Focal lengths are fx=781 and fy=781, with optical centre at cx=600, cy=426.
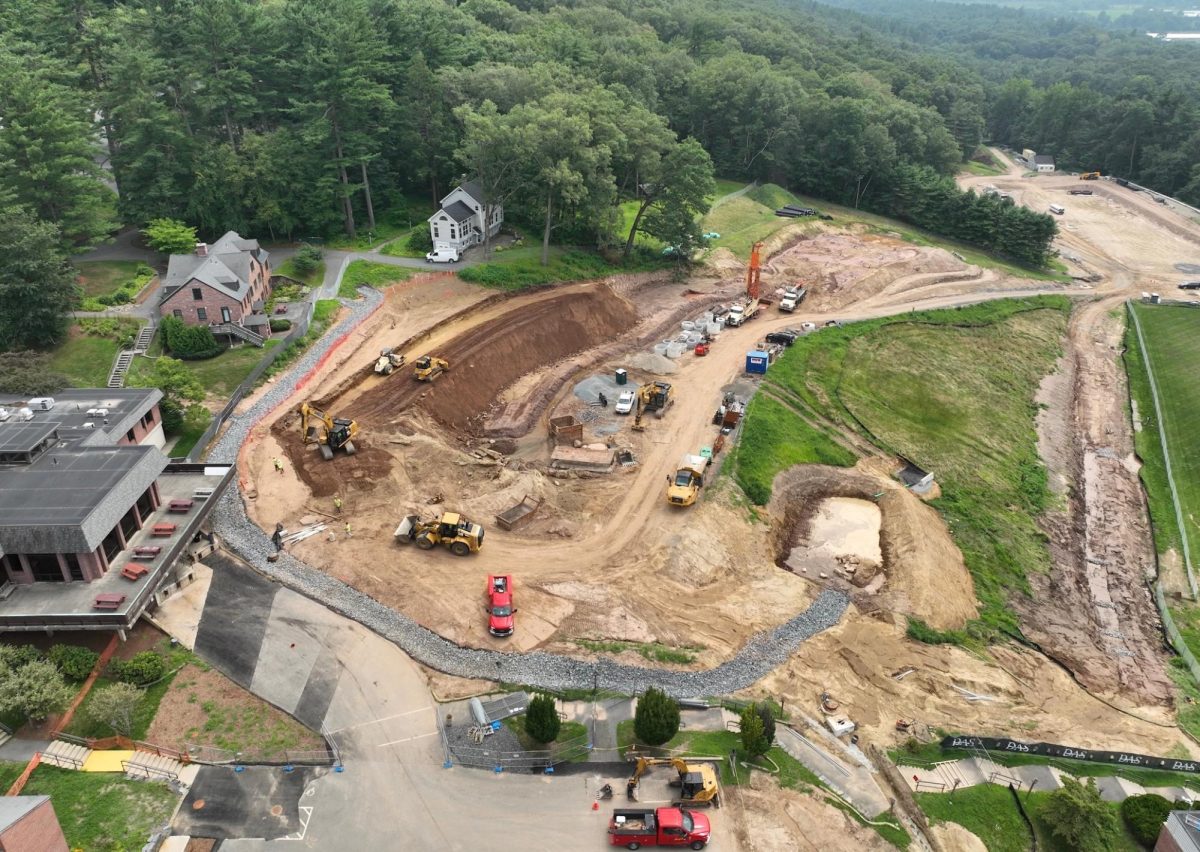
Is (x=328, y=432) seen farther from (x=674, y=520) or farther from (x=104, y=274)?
(x=104, y=274)

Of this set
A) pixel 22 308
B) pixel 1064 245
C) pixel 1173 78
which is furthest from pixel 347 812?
pixel 1173 78

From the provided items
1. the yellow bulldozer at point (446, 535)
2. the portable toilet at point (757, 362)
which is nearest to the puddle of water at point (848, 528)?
the portable toilet at point (757, 362)

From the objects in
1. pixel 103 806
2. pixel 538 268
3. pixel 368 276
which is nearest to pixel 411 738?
pixel 103 806

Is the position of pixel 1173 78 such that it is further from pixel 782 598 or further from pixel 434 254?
pixel 782 598

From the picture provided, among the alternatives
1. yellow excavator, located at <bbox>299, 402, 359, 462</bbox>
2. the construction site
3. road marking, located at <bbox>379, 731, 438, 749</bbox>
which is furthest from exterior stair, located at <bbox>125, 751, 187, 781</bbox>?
yellow excavator, located at <bbox>299, 402, 359, 462</bbox>

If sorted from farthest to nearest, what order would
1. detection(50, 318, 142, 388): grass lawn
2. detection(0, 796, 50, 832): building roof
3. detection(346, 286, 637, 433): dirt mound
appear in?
detection(346, 286, 637, 433): dirt mound < detection(50, 318, 142, 388): grass lawn < detection(0, 796, 50, 832): building roof

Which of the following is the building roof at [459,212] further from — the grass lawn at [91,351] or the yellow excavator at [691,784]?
the yellow excavator at [691,784]

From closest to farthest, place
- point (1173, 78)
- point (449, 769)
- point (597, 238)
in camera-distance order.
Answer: point (449, 769)
point (597, 238)
point (1173, 78)

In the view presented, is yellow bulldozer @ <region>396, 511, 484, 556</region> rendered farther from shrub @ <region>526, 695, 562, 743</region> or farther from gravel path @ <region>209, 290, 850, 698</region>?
shrub @ <region>526, 695, 562, 743</region>
